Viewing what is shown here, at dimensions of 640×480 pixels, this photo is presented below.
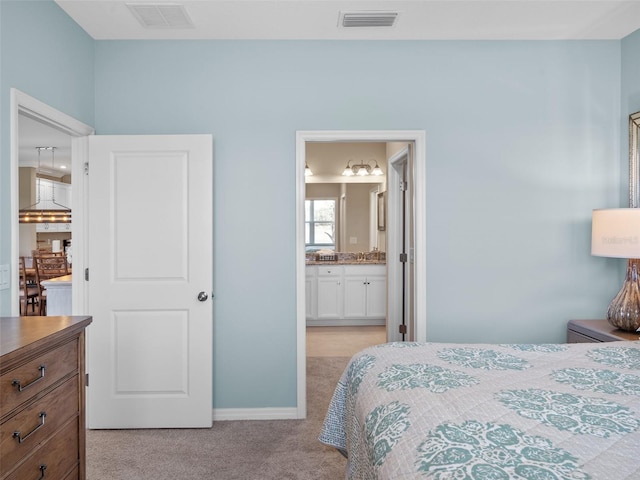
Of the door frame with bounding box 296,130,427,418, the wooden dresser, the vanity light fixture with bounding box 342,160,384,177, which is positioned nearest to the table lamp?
the door frame with bounding box 296,130,427,418

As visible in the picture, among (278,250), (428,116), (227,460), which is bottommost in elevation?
(227,460)

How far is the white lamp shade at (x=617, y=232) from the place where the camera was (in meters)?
2.48

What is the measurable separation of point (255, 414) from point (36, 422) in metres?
1.78

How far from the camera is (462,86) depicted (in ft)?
10.00

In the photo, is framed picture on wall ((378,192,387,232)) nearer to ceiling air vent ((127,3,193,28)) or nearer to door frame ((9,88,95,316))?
ceiling air vent ((127,3,193,28))

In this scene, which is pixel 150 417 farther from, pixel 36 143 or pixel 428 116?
pixel 36 143

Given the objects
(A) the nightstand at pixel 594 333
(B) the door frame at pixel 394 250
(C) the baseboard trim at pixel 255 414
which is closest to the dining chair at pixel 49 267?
(C) the baseboard trim at pixel 255 414

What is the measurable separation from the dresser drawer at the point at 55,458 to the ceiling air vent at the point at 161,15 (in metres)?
2.27

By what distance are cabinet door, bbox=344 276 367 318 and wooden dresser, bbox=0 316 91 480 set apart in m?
4.23

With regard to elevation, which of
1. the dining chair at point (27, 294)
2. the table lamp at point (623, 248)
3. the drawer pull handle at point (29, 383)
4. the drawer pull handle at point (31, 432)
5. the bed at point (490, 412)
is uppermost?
the table lamp at point (623, 248)

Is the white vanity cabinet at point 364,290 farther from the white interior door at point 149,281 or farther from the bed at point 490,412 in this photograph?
the bed at point 490,412

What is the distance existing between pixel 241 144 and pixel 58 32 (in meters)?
1.23

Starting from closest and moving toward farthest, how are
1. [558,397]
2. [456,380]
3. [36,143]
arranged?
1. [558,397]
2. [456,380]
3. [36,143]

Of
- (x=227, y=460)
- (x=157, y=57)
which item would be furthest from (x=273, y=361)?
(x=157, y=57)
